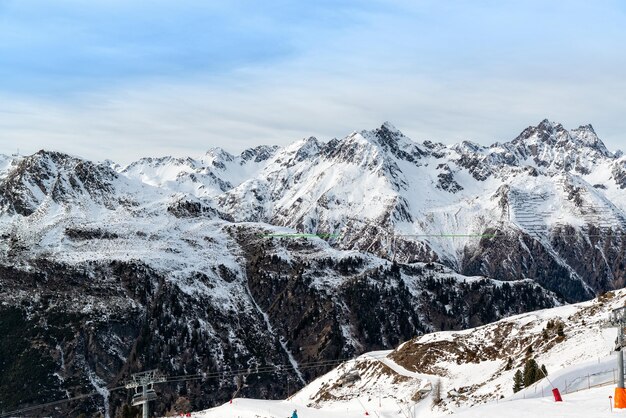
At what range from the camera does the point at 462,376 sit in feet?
390

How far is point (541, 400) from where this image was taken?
181 feet

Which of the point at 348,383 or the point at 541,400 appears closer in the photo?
the point at 541,400

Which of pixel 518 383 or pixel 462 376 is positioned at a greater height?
pixel 518 383

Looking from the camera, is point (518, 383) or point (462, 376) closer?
point (518, 383)

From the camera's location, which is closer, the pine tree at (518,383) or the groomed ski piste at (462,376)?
the pine tree at (518,383)

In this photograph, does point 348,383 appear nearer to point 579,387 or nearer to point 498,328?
point 498,328

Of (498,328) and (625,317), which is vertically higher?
(625,317)

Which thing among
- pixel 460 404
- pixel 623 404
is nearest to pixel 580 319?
pixel 460 404

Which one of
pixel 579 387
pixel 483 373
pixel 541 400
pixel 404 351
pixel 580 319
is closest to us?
pixel 541 400

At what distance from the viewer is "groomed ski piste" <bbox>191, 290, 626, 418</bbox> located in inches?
3693

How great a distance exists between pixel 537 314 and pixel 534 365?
5532cm

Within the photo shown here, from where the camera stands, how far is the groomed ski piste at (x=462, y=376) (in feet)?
308

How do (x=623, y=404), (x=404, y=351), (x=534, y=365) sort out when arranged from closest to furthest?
1. (x=623, y=404)
2. (x=534, y=365)
3. (x=404, y=351)

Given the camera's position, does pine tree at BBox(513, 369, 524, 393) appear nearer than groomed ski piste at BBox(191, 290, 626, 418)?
Yes
